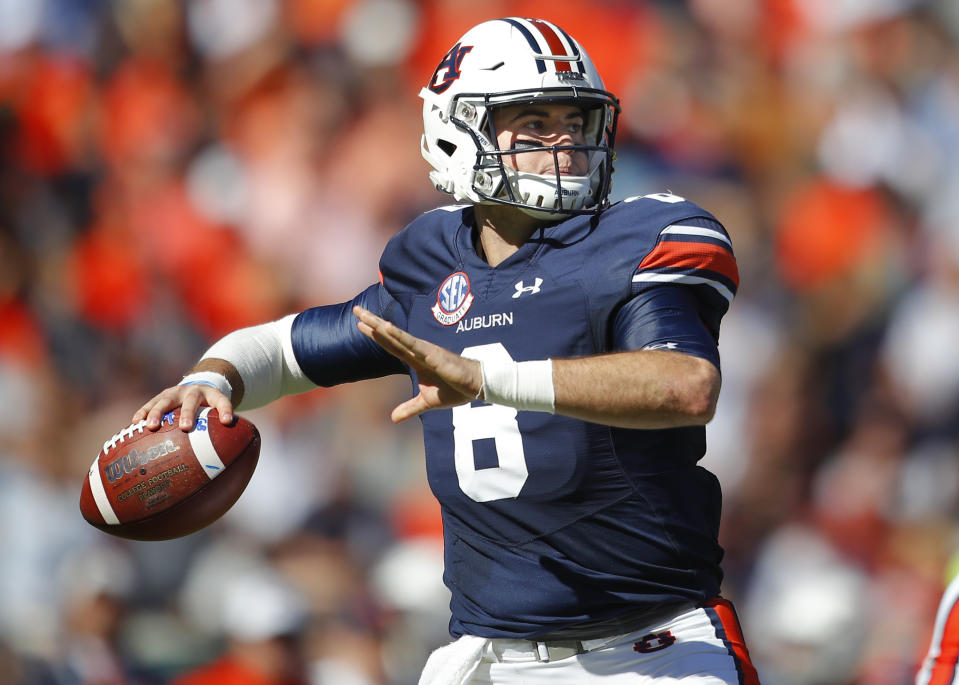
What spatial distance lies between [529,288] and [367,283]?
2.49 m

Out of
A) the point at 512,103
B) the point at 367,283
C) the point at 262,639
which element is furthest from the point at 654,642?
the point at 367,283

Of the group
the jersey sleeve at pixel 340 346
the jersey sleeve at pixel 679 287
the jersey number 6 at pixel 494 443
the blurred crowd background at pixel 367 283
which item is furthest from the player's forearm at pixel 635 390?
the blurred crowd background at pixel 367 283

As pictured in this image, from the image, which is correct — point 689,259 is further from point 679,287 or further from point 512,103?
point 512,103

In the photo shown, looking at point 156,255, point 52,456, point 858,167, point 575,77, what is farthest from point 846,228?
point 52,456

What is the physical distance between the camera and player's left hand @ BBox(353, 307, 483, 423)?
6.11ft

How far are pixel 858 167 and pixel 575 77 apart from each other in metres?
2.06

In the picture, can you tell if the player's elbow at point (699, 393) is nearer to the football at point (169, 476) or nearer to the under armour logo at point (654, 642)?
the under armour logo at point (654, 642)

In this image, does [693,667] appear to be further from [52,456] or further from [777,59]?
[52,456]

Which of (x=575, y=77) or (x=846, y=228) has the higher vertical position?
(x=575, y=77)

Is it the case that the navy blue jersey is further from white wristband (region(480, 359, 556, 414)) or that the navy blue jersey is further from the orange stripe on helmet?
the orange stripe on helmet

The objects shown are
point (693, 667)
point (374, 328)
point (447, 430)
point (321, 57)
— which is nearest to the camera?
point (374, 328)

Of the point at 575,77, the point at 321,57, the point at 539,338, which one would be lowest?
the point at 539,338

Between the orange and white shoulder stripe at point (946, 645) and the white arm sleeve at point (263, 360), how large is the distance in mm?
1527

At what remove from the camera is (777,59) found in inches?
174
